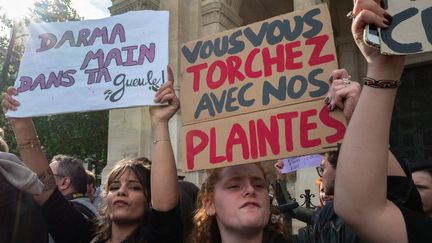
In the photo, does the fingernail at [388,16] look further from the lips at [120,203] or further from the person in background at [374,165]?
the lips at [120,203]

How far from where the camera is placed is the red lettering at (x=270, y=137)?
235 cm

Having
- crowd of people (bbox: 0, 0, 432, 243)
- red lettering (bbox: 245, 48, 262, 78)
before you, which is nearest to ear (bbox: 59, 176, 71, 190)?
crowd of people (bbox: 0, 0, 432, 243)

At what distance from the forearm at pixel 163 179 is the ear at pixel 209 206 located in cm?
21

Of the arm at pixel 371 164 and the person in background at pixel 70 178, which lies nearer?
the arm at pixel 371 164

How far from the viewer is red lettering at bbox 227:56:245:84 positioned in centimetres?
261

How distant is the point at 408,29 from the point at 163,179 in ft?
4.61

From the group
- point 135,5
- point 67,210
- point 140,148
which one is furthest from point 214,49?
point 135,5

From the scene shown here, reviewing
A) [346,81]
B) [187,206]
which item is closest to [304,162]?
[187,206]

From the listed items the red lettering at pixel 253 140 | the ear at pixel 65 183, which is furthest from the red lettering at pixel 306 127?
the ear at pixel 65 183

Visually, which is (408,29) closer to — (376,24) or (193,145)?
(376,24)

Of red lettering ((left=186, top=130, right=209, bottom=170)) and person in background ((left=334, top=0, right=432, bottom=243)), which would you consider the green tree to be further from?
person in background ((left=334, top=0, right=432, bottom=243))

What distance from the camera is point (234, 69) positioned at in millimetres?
2621

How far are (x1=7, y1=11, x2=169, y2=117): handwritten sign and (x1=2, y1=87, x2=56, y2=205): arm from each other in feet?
0.21

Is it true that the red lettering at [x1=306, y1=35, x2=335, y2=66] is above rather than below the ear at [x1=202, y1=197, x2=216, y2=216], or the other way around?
above
